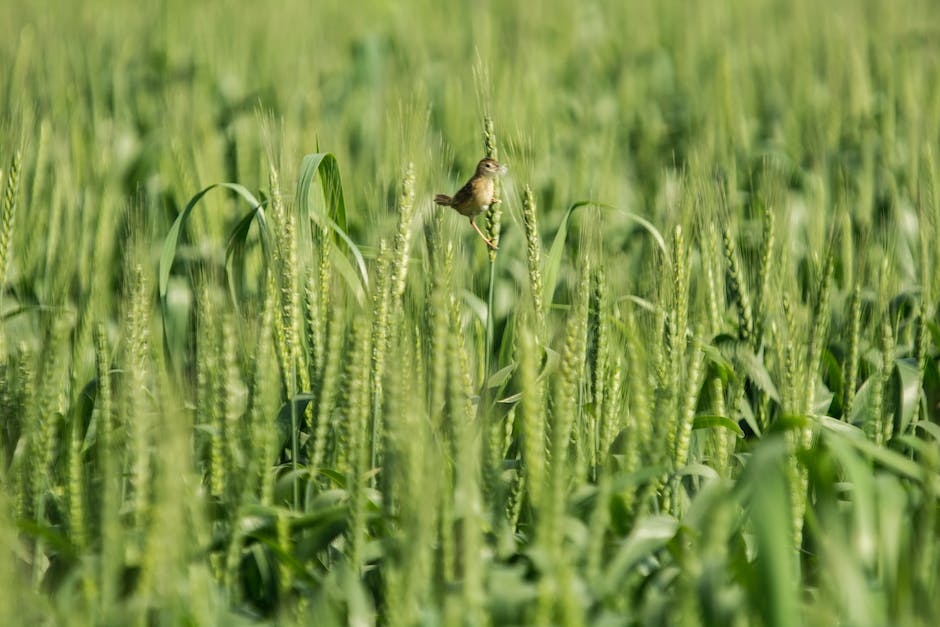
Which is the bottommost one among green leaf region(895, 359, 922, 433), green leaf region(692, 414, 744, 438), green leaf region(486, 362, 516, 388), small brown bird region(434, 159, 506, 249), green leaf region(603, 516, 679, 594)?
green leaf region(603, 516, 679, 594)

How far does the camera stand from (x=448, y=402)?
6.63 ft

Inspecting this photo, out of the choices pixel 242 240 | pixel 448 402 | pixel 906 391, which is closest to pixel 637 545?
pixel 448 402

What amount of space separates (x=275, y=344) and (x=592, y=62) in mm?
5307

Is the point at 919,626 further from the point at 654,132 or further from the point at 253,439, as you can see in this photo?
the point at 654,132

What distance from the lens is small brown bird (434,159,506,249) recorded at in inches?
94.9

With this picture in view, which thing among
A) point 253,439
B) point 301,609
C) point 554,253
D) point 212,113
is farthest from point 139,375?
point 212,113

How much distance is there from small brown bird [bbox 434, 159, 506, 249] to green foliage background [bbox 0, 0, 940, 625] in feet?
0.15

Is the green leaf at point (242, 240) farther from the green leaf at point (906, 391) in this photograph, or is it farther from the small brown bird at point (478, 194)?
the green leaf at point (906, 391)

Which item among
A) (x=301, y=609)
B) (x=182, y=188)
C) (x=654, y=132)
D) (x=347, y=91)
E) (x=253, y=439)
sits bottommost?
(x=301, y=609)

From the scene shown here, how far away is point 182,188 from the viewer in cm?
394

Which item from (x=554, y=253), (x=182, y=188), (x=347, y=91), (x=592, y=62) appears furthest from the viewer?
(x=592, y=62)

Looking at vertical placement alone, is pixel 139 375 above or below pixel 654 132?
below

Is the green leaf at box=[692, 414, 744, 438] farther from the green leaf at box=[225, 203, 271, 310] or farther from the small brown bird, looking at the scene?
the green leaf at box=[225, 203, 271, 310]

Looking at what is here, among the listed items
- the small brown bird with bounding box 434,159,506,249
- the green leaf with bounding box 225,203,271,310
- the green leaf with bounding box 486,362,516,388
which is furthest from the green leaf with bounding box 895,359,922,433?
the green leaf with bounding box 225,203,271,310
